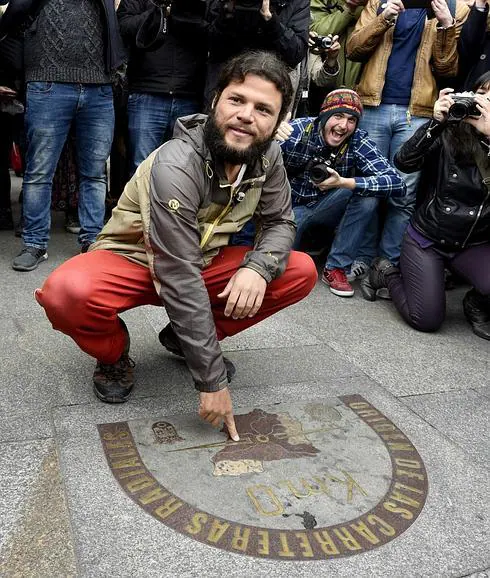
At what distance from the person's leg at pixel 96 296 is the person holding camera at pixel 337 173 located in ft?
6.31

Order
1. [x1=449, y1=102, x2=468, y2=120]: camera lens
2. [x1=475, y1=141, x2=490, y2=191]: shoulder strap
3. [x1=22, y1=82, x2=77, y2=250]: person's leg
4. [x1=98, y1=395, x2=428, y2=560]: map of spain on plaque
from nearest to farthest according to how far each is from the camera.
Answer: [x1=98, y1=395, x2=428, y2=560]: map of spain on plaque, [x1=449, y1=102, x2=468, y2=120]: camera lens, [x1=475, y1=141, x2=490, y2=191]: shoulder strap, [x1=22, y1=82, x2=77, y2=250]: person's leg

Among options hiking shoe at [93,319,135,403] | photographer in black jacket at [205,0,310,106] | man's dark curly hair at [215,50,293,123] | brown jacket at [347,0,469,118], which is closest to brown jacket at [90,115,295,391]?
man's dark curly hair at [215,50,293,123]

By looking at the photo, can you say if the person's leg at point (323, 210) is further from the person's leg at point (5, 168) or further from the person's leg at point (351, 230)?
the person's leg at point (5, 168)

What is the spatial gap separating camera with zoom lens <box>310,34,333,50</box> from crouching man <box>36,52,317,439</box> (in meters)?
1.99

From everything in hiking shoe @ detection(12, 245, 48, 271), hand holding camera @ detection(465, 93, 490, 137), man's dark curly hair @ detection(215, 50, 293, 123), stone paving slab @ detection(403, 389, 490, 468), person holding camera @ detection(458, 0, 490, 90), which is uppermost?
person holding camera @ detection(458, 0, 490, 90)

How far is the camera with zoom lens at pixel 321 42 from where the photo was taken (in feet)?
14.0

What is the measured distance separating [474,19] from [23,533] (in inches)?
156

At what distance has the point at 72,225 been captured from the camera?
509cm

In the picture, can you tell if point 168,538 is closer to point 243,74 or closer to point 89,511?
point 89,511

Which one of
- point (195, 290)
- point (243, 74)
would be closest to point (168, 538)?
point (195, 290)

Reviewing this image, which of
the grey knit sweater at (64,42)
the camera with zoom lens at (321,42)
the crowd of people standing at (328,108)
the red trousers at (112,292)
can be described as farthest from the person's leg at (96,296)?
the camera with zoom lens at (321,42)

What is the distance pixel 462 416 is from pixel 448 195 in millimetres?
1560

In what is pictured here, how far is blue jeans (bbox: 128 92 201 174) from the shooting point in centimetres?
423

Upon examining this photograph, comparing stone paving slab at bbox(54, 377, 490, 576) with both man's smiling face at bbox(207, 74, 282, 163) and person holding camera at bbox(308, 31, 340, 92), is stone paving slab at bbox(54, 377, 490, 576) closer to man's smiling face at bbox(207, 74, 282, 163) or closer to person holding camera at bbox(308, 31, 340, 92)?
man's smiling face at bbox(207, 74, 282, 163)
